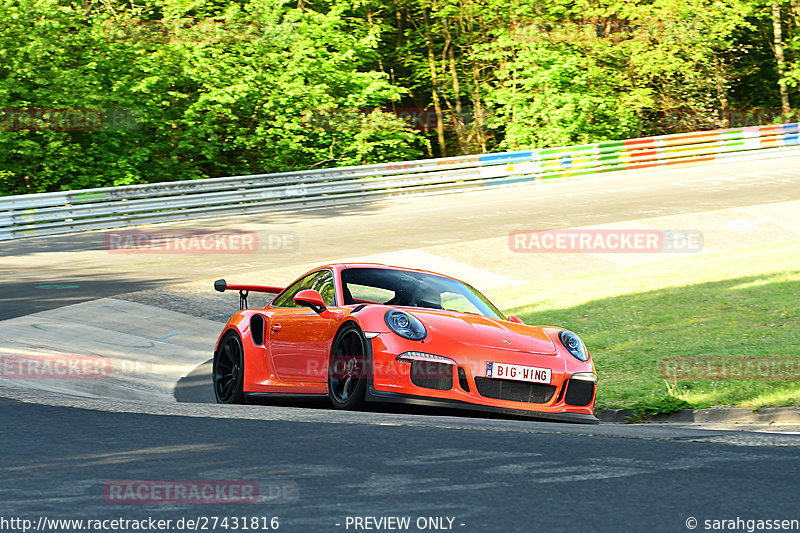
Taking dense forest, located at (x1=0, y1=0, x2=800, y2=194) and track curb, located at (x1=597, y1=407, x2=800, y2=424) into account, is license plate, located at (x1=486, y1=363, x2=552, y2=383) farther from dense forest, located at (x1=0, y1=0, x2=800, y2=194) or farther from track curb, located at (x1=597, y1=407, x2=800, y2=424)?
dense forest, located at (x1=0, y1=0, x2=800, y2=194)

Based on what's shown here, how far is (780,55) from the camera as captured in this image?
4034 centimetres

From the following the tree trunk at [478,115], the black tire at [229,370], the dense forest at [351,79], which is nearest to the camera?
the black tire at [229,370]

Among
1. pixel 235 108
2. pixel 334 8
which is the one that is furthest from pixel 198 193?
pixel 334 8

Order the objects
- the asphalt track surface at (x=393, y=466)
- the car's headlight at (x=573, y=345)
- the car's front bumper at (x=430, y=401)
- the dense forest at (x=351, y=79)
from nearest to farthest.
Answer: the asphalt track surface at (x=393, y=466), the car's front bumper at (x=430, y=401), the car's headlight at (x=573, y=345), the dense forest at (x=351, y=79)

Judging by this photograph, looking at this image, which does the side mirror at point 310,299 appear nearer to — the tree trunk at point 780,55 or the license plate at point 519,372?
the license plate at point 519,372

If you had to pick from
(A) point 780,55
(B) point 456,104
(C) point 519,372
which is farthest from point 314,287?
(A) point 780,55

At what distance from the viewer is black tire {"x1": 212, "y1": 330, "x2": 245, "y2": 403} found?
8.82 meters

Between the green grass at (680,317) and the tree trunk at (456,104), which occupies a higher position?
the tree trunk at (456,104)

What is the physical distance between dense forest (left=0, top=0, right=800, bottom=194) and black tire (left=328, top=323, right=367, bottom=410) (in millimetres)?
20424

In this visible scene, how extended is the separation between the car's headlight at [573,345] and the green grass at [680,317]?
1.25m

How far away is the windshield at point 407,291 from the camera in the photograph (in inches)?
320

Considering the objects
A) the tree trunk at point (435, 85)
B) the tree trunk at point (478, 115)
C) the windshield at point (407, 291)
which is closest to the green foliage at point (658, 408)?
the windshield at point (407, 291)

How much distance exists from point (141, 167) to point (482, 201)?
9879 mm

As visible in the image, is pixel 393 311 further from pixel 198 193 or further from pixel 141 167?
pixel 141 167
